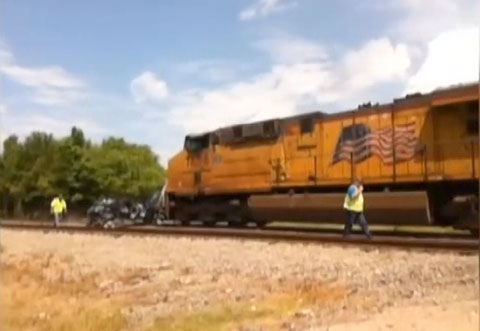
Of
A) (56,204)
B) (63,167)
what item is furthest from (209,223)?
(63,167)

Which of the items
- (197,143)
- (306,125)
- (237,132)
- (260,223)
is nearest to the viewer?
(306,125)

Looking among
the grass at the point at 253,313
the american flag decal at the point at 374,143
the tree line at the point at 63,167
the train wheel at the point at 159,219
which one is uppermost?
the american flag decal at the point at 374,143

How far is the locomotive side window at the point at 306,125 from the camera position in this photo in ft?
44.7

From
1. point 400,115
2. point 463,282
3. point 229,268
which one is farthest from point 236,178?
point 463,282

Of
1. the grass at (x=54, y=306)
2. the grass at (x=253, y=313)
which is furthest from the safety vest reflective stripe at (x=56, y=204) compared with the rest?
the grass at (x=253, y=313)

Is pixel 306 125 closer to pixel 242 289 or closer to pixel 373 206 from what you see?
pixel 373 206

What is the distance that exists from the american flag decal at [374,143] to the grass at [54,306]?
6.67 metres

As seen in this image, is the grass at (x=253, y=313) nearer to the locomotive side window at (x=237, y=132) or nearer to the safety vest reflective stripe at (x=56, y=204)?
the safety vest reflective stripe at (x=56, y=204)

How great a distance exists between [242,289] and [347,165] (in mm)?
6898

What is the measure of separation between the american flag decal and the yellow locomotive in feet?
0.06

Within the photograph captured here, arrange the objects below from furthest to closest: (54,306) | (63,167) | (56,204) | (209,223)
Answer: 1. (209,223)
2. (56,204)
3. (63,167)
4. (54,306)

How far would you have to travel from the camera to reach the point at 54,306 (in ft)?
17.9

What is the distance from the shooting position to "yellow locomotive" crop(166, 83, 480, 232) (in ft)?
35.6

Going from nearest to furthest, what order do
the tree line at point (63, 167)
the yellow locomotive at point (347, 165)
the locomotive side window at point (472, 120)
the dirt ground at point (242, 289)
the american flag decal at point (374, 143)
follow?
the dirt ground at point (242, 289) < the tree line at point (63, 167) < the locomotive side window at point (472, 120) < the yellow locomotive at point (347, 165) < the american flag decal at point (374, 143)
